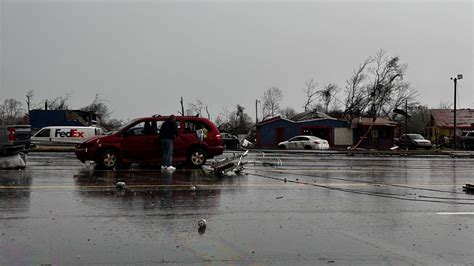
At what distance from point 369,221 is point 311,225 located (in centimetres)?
97

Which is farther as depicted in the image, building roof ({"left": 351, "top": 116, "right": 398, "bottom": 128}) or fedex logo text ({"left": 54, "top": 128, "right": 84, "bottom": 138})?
building roof ({"left": 351, "top": 116, "right": 398, "bottom": 128})

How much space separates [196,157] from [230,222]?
786 cm

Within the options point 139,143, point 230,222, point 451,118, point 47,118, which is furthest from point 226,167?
point 451,118

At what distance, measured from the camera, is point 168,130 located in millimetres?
13203

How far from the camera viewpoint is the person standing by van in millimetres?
13086

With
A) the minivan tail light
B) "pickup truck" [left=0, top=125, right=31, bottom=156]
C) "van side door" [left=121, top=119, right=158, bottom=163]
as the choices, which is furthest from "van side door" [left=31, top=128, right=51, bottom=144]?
"van side door" [left=121, top=119, right=158, bottom=163]

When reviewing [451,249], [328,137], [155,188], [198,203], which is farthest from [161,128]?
[328,137]

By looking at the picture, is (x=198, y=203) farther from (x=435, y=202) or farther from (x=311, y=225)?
(x=435, y=202)

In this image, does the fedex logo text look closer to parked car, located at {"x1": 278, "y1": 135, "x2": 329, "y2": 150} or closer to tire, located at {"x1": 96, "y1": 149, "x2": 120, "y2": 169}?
tire, located at {"x1": 96, "y1": 149, "x2": 120, "y2": 169}

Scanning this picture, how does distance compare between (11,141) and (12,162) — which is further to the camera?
(11,141)

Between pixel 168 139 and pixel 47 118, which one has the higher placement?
pixel 47 118

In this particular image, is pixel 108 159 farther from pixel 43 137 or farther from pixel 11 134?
pixel 43 137

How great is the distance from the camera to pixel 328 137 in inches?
1829

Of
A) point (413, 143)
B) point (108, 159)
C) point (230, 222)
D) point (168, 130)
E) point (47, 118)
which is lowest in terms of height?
point (230, 222)
